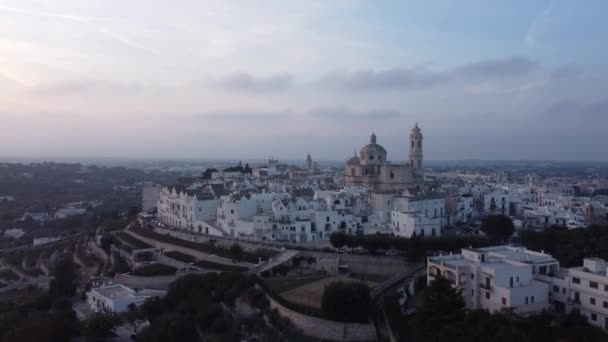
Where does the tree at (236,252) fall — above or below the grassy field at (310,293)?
above

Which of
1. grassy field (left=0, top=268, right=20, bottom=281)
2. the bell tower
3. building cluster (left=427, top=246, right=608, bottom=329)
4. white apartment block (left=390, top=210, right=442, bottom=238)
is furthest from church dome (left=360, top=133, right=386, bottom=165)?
grassy field (left=0, top=268, right=20, bottom=281)

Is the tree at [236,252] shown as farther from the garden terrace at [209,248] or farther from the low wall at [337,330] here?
the low wall at [337,330]

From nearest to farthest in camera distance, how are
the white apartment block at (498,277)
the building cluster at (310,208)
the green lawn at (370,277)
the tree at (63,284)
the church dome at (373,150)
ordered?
the white apartment block at (498,277), the green lawn at (370,277), the tree at (63,284), the building cluster at (310,208), the church dome at (373,150)

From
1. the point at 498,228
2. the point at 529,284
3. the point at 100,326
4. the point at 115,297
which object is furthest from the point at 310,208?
the point at 529,284

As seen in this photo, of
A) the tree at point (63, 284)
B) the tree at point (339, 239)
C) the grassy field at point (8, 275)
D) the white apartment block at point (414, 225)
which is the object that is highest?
the white apartment block at point (414, 225)

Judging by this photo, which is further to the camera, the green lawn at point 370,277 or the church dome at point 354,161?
the church dome at point 354,161

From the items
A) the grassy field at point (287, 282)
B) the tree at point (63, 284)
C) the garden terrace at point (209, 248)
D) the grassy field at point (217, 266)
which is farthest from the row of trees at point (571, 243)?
the tree at point (63, 284)
